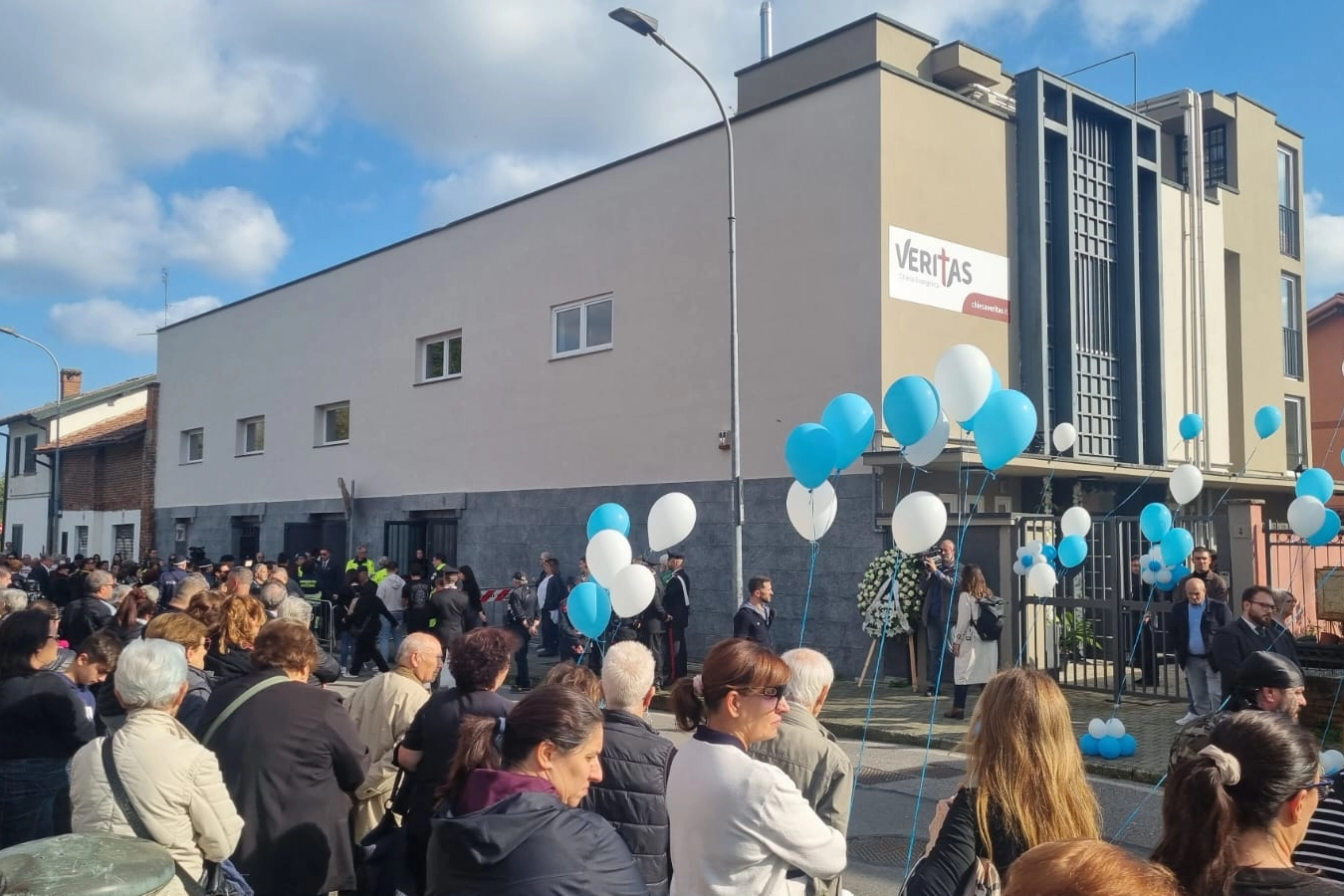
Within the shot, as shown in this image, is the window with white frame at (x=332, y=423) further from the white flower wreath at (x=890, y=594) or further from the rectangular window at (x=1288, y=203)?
the rectangular window at (x=1288, y=203)

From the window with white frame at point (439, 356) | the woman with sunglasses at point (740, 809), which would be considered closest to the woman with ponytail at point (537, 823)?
the woman with sunglasses at point (740, 809)

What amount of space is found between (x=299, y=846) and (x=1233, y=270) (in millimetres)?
20966

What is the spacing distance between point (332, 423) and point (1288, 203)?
20580 mm

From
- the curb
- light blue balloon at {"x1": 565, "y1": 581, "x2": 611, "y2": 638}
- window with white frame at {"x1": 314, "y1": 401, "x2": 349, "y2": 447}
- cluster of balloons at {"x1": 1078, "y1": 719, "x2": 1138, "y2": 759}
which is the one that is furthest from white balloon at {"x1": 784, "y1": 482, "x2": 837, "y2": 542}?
window with white frame at {"x1": 314, "y1": 401, "x2": 349, "y2": 447}

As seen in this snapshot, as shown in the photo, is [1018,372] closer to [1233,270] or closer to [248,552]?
[1233,270]

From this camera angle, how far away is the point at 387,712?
4.80 metres

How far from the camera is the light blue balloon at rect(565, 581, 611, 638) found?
7.70m

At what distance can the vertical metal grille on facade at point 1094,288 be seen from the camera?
653 inches

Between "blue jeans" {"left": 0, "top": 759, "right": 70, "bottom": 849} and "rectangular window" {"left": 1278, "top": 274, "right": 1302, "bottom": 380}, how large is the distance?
2328cm

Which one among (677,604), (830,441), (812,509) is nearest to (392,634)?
(677,604)

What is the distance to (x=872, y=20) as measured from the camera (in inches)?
620

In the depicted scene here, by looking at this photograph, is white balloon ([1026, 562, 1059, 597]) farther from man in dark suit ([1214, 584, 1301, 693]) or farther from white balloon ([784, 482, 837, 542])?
white balloon ([784, 482, 837, 542])

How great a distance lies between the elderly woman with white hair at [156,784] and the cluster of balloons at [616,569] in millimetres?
3472

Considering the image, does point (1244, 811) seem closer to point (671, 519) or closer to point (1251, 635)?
point (671, 519)
